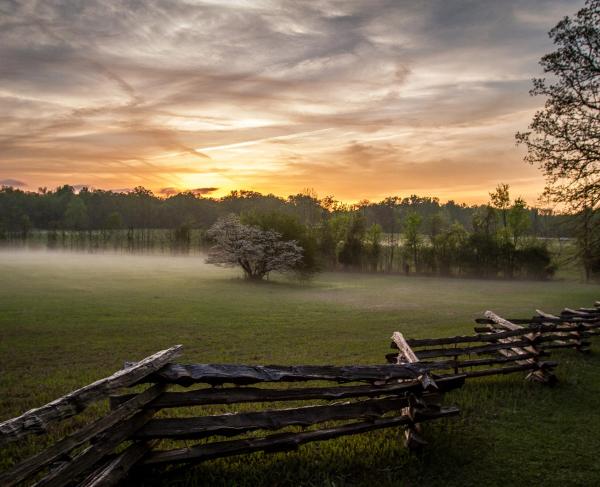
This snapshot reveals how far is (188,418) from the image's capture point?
17.5 feet

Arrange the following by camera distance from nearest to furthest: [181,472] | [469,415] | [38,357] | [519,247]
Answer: [181,472], [469,415], [38,357], [519,247]

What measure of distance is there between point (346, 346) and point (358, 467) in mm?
9463

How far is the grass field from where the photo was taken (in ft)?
19.5

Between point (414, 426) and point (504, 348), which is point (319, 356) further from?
point (414, 426)

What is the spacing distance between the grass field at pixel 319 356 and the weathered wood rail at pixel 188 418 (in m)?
0.44

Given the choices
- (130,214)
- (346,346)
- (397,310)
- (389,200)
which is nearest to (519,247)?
(397,310)

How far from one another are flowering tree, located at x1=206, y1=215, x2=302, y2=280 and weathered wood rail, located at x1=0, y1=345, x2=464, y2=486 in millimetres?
37596

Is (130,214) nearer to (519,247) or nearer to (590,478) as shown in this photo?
(519,247)

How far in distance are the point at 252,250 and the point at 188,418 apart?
3842 cm

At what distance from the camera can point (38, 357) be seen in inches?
515

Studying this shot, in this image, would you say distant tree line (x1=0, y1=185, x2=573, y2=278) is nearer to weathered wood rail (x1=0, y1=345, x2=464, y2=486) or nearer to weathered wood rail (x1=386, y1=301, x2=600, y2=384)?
weathered wood rail (x1=386, y1=301, x2=600, y2=384)

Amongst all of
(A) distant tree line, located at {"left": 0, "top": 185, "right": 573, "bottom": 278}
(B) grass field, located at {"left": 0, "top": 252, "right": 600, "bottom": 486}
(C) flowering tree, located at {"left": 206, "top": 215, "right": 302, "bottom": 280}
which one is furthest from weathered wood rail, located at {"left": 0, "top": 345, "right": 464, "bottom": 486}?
(C) flowering tree, located at {"left": 206, "top": 215, "right": 302, "bottom": 280}

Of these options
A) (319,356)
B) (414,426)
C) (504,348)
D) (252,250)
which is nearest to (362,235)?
(252,250)

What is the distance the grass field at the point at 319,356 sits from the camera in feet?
19.5
